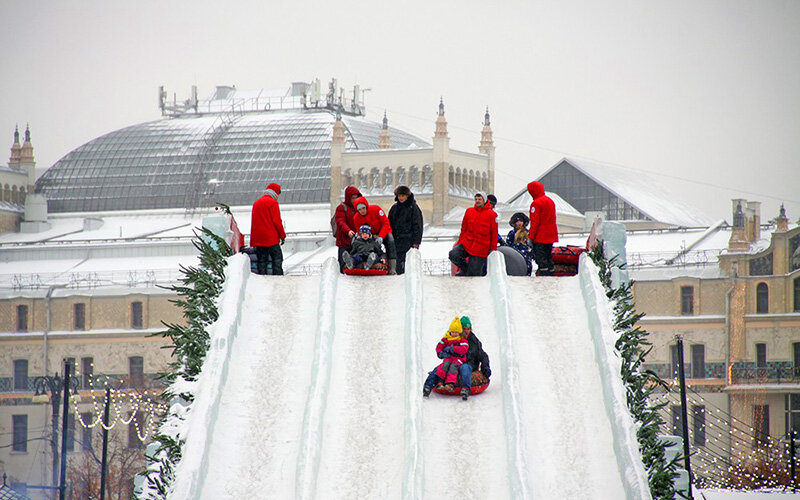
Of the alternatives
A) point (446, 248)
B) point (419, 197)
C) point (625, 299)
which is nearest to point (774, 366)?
point (446, 248)

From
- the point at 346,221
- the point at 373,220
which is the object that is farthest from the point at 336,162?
the point at 373,220

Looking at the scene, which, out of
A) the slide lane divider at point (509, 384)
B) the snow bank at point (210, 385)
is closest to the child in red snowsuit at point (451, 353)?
the slide lane divider at point (509, 384)

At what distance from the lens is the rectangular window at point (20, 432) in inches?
→ 3188

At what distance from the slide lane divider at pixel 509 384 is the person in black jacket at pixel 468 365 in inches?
10.1

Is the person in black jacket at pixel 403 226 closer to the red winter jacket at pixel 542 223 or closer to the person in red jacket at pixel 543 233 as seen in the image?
the person in red jacket at pixel 543 233

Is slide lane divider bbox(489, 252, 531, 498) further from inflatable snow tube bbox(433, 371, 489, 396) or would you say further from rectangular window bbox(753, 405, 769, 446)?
rectangular window bbox(753, 405, 769, 446)

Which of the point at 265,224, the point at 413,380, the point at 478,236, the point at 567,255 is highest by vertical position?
the point at 265,224

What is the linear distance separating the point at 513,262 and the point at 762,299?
5177cm

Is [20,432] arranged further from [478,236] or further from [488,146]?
[478,236]

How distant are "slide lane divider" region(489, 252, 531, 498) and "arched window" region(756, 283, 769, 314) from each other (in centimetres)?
5331

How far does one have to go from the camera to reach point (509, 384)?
21.2 m

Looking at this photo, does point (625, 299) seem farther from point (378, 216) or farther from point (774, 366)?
point (774, 366)

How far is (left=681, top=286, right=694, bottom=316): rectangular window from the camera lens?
251 feet

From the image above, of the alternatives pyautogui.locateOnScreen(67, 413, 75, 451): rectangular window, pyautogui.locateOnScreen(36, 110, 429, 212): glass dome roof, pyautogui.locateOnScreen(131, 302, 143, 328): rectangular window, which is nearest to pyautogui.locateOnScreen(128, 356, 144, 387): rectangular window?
pyautogui.locateOnScreen(131, 302, 143, 328): rectangular window
